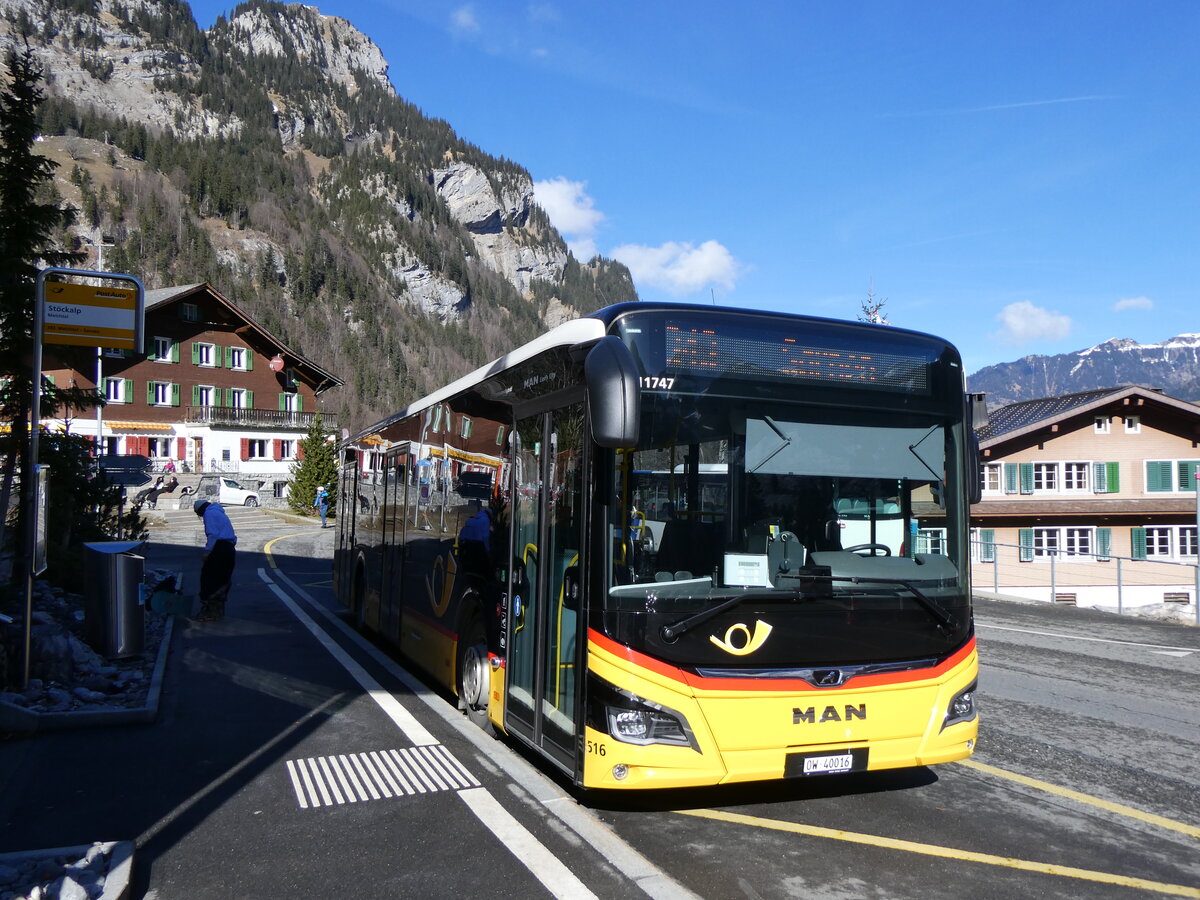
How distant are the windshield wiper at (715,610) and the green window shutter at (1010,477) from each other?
4005 cm

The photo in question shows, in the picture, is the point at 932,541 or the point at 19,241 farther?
the point at 19,241

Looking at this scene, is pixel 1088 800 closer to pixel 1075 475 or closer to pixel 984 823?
pixel 984 823

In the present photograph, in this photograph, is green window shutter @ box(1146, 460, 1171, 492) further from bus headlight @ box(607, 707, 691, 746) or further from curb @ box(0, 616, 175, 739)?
bus headlight @ box(607, 707, 691, 746)

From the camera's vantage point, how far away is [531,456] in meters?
6.31

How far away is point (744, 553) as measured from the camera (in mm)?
5172

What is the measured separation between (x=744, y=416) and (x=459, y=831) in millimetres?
2692

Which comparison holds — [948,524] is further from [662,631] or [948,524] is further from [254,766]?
[254,766]

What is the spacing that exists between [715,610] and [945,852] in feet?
5.48

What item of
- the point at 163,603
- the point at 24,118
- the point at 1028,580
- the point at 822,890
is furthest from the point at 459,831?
→ the point at 1028,580

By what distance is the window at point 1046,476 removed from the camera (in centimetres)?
4216

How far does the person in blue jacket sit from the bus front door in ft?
26.5

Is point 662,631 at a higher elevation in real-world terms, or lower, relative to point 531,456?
lower

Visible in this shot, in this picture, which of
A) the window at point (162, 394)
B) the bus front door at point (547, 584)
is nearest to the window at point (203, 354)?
the window at point (162, 394)

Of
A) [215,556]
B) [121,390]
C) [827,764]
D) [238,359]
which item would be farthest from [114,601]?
[238,359]
